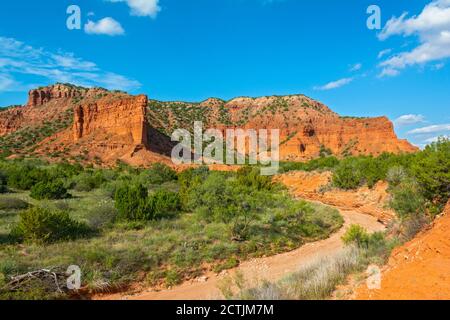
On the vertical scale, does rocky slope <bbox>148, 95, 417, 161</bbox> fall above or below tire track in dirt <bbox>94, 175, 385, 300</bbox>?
above

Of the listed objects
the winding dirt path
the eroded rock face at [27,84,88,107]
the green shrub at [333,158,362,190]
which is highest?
the eroded rock face at [27,84,88,107]

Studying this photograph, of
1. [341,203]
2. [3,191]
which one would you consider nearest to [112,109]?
[3,191]

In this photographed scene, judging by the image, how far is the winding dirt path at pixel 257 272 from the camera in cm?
923

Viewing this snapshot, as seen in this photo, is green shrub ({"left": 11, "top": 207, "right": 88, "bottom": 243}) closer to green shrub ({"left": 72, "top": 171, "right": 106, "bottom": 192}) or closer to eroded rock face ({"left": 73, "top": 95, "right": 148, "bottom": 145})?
green shrub ({"left": 72, "top": 171, "right": 106, "bottom": 192})

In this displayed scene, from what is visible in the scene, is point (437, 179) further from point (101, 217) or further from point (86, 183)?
point (86, 183)

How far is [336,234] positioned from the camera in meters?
16.2

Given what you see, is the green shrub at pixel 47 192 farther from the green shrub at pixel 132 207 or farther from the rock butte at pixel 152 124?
the rock butte at pixel 152 124

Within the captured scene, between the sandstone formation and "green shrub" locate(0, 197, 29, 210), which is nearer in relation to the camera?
"green shrub" locate(0, 197, 29, 210)

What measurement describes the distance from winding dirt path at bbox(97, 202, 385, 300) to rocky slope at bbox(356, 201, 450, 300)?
9.85 feet

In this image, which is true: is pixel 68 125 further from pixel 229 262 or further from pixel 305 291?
pixel 305 291

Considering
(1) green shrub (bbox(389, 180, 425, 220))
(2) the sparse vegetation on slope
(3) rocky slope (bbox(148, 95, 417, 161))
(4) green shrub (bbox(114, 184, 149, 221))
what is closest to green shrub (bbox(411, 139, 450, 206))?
(1) green shrub (bbox(389, 180, 425, 220))

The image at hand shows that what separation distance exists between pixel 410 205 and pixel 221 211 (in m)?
8.06

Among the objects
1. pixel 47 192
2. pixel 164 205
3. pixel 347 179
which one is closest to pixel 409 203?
pixel 164 205

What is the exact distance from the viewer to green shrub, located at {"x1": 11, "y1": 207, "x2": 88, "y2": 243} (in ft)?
38.3
